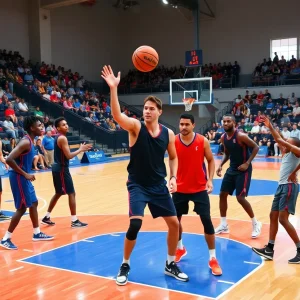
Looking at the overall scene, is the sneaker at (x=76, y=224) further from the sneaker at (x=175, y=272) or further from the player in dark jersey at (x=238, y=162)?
the sneaker at (x=175, y=272)

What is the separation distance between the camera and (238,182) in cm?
664

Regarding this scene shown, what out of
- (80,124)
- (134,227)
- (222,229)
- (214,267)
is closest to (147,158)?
(134,227)

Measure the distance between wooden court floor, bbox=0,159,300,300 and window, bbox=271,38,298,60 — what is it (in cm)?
1952

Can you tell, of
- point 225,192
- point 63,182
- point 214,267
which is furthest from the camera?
point 63,182

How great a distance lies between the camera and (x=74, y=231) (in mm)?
7133

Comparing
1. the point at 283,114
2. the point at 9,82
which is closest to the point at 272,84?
the point at 283,114

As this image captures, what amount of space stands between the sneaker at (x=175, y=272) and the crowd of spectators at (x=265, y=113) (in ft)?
51.7

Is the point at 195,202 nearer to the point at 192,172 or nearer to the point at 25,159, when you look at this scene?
the point at 192,172

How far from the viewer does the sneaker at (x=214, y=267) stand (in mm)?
4938

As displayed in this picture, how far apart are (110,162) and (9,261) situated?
13.6 meters

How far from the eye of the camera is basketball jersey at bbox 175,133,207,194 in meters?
5.24

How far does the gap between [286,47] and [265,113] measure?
6.42 m

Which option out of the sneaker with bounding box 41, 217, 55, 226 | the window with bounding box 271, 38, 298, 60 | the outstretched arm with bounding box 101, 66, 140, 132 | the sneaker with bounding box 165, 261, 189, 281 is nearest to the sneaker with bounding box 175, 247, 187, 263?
the sneaker with bounding box 165, 261, 189, 281

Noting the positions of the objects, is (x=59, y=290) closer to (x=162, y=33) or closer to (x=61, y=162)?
(x=61, y=162)
